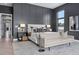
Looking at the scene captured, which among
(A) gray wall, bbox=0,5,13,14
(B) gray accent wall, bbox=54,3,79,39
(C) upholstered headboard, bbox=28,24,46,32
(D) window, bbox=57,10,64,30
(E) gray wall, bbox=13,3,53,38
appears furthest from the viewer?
(A) gray wall, bbox=0,5,13,14

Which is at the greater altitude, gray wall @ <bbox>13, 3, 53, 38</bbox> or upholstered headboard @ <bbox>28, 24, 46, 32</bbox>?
gray wall @ <bbox>13, 3, 53, 38</bbox>

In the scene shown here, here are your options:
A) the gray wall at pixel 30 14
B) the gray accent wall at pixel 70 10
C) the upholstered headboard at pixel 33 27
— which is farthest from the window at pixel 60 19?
the upholstered headboard at pixel 33 27

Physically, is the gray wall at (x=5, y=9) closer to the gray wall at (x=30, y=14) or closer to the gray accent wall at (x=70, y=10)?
the gray wall at (x=30, y=14)

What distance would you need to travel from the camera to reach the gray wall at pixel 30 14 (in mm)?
6918

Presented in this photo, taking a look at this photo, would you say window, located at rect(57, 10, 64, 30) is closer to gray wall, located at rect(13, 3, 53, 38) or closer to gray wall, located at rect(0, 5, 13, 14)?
gray wall, located at rect(13, 3, 53, 38)

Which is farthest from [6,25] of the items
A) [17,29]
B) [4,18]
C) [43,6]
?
[43,6]

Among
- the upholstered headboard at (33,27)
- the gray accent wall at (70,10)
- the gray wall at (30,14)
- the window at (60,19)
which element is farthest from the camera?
the upholstered headboard at (33,27)

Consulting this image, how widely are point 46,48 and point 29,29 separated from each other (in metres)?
3.21

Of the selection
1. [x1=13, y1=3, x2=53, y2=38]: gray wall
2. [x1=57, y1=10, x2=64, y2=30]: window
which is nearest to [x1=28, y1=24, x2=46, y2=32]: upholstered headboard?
[x1=13, y1=3, x2=53, y2=38]: gray wall

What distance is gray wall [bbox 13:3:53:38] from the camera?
6.92 m

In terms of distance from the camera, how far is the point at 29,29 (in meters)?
7.28

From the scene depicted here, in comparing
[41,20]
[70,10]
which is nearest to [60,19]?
[70,10]

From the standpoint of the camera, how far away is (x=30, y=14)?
291 inches

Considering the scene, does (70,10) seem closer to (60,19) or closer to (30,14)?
(60,19)
